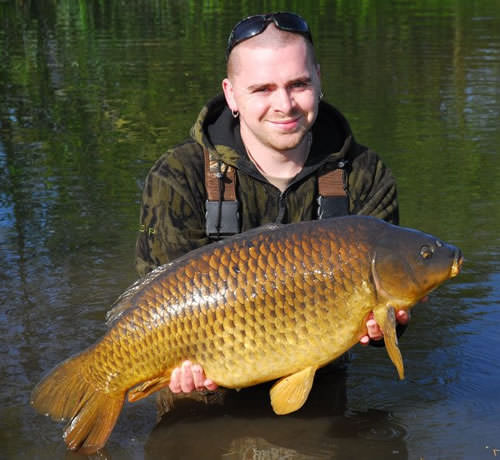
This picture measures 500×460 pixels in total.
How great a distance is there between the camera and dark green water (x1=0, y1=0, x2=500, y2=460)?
3.12 m

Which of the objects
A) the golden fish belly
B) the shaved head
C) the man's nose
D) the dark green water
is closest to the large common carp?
the golden fish belly

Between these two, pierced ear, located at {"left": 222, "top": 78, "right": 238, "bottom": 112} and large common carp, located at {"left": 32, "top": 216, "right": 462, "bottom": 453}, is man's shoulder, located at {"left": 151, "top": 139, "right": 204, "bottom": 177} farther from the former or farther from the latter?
large common carp, located at {"left": 32, "top": 216, "right": 462, "bottom": 453}

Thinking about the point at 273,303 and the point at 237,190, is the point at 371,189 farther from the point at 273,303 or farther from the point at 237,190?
the point at 273,303

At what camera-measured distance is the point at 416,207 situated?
215 inches

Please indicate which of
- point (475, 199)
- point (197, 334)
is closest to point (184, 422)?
point (197, 334)

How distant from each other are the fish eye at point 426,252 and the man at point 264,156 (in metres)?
0.61

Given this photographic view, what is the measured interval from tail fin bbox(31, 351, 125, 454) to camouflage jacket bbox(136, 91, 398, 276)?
64 cm

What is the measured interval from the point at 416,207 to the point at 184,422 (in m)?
2.70

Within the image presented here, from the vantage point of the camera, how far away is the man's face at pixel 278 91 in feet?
10.2

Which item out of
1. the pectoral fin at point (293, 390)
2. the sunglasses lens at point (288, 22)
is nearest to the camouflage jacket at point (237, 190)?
the sunglasses lens at point (288, 22)

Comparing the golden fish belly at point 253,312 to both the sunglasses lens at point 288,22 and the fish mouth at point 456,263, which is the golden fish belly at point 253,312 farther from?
the sunglasses lens at point 288,22

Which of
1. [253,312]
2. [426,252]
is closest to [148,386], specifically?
[253,312]

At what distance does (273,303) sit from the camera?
104 inches

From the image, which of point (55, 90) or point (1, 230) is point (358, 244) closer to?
point (1, 230)
